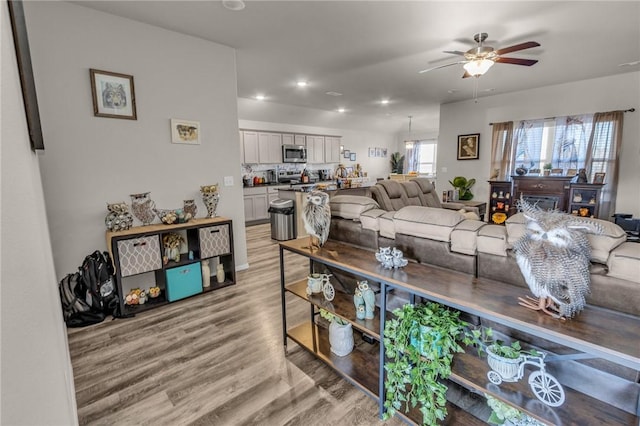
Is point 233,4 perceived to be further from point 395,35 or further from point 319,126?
point 319,126

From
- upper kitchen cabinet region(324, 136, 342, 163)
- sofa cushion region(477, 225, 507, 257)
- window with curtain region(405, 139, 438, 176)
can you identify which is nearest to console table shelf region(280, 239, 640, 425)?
sofa cushion region(477, 225, 507, 257)

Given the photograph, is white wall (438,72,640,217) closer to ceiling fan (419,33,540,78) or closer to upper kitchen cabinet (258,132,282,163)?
ceiling fan (419,33,540,78)

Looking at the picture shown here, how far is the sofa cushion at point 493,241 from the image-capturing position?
1.44 m

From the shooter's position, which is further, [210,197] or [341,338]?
[210,197]

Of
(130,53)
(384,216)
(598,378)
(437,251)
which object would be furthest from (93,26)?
(598,378)

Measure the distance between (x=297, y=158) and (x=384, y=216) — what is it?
6.47m

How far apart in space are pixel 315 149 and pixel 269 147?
1607 millimetres

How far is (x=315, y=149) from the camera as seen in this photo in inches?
344

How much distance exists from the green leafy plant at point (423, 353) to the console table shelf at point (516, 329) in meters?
0.07

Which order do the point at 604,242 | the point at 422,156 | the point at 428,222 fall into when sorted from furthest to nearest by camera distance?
the point at 422,156
the point at 428,222
the point at 604,242

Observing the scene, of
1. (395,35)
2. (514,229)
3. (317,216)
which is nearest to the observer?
(514,229)

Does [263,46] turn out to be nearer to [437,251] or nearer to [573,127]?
[437,251]

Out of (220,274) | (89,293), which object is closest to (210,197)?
(220,274)

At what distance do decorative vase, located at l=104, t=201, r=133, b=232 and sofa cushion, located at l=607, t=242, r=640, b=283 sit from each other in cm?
343
